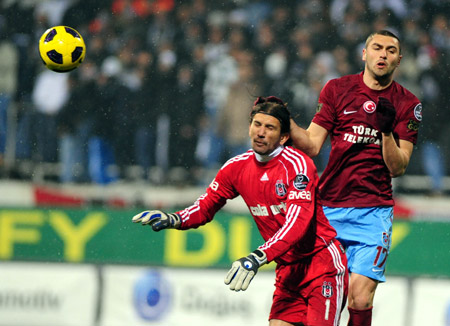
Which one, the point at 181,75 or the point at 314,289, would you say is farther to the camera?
the point at 181,75

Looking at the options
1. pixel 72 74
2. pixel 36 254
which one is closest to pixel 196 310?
pixel 36 254

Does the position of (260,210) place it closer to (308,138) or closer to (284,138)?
(284,138)

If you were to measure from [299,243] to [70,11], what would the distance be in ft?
21.7

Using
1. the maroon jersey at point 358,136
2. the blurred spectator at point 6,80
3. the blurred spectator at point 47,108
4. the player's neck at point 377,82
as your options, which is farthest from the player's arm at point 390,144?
the blurred spectator at point 6,80

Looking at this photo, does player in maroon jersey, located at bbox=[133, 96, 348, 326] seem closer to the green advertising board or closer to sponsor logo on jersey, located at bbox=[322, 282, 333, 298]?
sponsor logo on jersey, located at bbox=[322, 282, 333, 298]

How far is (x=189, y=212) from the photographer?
496cm

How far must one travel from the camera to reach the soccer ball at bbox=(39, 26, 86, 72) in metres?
6.54

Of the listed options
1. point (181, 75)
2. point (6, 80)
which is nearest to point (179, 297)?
point (181, 75)

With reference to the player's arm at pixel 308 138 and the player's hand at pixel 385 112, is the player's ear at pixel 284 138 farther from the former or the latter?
the player's hand at pixel 385 112

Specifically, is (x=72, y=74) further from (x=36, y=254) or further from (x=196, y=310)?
(x=196, y=310)

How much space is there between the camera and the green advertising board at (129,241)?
28.5 ft

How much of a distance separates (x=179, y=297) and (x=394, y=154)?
13.6ft

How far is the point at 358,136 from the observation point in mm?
5109

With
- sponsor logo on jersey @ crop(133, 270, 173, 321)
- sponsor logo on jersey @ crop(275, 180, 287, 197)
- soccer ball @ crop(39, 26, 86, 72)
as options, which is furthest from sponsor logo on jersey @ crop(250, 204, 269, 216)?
sponsor logo on jersey @ crop(133, 270, 173, 321)
